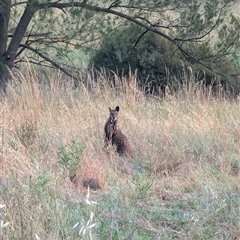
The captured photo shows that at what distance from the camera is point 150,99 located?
10305 mm

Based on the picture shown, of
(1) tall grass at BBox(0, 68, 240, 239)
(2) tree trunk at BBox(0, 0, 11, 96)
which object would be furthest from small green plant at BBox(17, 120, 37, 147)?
(2) tree trunk at BBox(0, 0, 11, 96)

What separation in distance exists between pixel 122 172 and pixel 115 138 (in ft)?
3.00

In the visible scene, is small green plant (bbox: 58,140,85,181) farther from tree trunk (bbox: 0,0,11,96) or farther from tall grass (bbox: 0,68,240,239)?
tree trunk (bbox: 0,0,11,96)

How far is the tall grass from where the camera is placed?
13.4 feet

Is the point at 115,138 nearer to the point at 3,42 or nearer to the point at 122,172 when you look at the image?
the point at 122,172

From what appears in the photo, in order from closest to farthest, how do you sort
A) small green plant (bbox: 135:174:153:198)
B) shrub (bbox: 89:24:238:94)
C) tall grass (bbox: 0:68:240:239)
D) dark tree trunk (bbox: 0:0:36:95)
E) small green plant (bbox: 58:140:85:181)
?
tall grass (bbox: 0:68:240:239)
small green plant (bbox: 135:174:153:198)
small green plant (bbox: 58:140:85:181)
dark tree trunk (bbox: 0:0:36:95)
shrub (bbox: 89:24:238:94)

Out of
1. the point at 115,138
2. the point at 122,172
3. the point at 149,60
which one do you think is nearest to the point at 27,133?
the point at 115,138

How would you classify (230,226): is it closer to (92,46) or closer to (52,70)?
(92,46)

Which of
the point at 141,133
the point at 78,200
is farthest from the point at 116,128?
the point at 78,200

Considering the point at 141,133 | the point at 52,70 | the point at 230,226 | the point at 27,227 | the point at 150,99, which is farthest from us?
the point at 52,70

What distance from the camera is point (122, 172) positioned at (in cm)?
590

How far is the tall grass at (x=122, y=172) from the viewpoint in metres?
4.07

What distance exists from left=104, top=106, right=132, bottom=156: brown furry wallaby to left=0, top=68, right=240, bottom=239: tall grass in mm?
133

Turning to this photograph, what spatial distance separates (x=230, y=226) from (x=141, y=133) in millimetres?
3160
